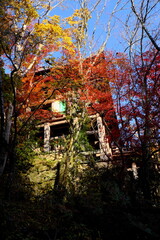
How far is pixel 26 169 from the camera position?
990 cm

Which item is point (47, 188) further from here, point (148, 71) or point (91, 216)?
point (148, 71)

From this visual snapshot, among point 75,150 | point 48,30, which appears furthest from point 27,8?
point 75,150

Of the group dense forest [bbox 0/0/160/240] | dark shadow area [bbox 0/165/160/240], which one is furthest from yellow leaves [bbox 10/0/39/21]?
dark shadow area [bbox 0/165/160/240]

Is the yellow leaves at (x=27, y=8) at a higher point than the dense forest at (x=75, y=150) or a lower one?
higher

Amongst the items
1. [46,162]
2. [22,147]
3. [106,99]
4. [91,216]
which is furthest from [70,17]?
[91,216]

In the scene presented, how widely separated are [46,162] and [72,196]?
4069 millimetres

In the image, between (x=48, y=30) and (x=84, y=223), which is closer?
(x=84, y=223)

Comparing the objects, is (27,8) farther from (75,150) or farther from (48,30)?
(75,150)

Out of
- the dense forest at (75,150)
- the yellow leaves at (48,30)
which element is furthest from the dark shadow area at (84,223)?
the yellow leaves at (48,30)

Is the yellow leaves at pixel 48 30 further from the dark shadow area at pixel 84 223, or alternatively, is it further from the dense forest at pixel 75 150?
the dark shadow area at pixel 84 223

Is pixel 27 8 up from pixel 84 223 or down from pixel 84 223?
up

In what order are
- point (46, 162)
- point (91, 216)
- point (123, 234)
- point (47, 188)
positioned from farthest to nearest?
point (46, 162), point (47, 188), point (91, 216), point (123, 234)

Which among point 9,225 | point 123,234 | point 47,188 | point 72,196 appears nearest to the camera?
point 123,234

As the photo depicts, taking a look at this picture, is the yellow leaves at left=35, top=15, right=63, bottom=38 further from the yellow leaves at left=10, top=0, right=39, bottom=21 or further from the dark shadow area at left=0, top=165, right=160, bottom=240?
the dark shadow area at left=0, top=165, right=160, bottom=240
